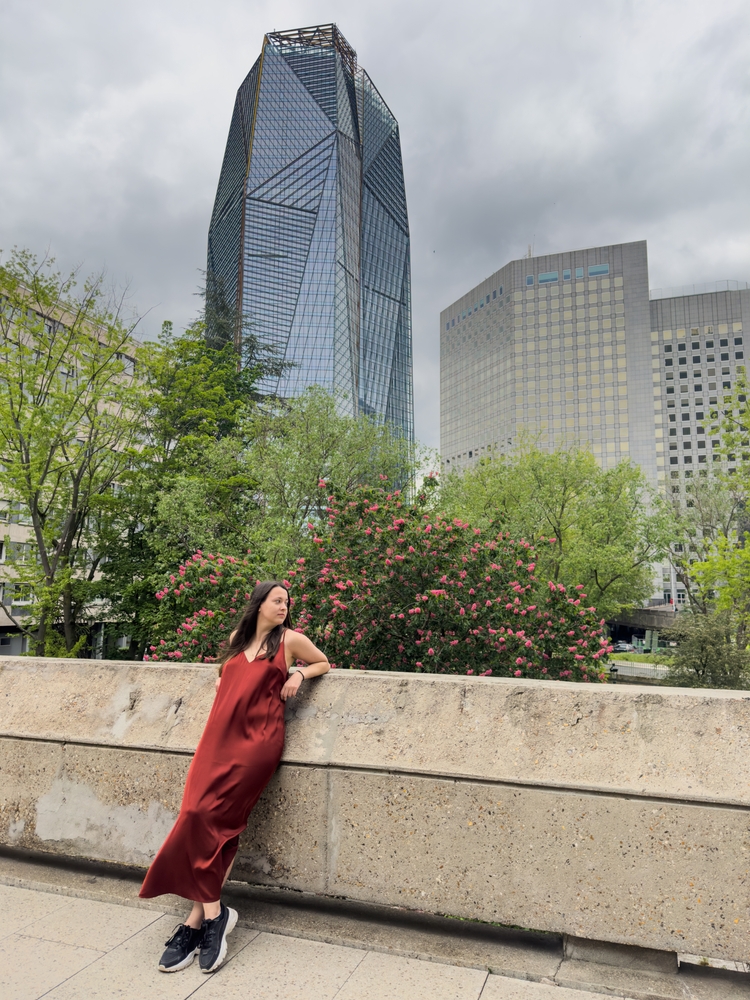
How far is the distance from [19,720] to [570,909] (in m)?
2.99

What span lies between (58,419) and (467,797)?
18.7 m

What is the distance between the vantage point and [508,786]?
2.79 meters

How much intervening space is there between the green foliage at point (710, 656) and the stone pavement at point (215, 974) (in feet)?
70.7

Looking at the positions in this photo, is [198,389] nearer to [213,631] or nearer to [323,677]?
[213,631]

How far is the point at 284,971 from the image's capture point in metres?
2.58

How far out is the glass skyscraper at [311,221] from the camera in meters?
116

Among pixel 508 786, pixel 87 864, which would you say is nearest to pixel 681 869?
pixel 508 786

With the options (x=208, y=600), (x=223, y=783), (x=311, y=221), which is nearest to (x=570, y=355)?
(x=311, y=221)

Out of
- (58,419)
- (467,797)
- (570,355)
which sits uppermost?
(570,355)

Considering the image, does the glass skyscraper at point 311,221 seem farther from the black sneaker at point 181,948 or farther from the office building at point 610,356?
the black sneaker at point 181,948

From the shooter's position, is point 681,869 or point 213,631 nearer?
point 681,869

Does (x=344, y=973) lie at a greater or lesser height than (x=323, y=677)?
lesser

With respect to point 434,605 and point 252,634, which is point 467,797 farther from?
point 434,605

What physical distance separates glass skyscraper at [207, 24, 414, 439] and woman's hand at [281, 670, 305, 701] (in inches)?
4182
